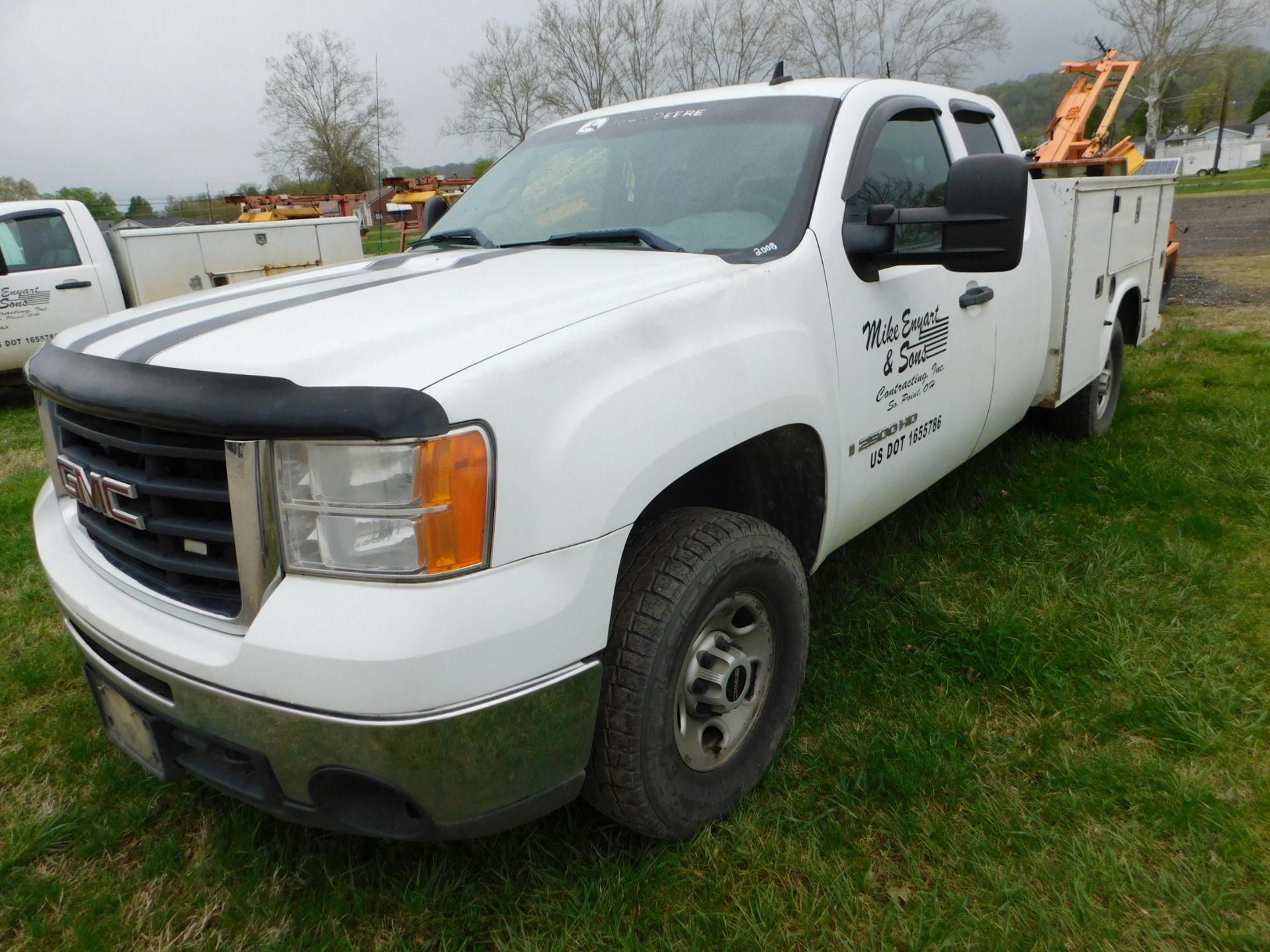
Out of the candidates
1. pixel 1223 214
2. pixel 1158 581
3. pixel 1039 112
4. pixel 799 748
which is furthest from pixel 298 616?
pixel 1039 112

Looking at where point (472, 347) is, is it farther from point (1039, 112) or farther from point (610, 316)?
point (1039, 112)

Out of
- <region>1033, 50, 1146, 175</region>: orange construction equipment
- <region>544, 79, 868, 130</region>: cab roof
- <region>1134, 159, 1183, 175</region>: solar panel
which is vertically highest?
<region>1033, 50, 1146, 175</region>: orange construction equipment

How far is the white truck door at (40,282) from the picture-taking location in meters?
7.73

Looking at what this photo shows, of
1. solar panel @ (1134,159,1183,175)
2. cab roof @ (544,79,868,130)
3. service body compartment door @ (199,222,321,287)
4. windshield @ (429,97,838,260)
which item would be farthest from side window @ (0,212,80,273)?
solar panel @ (1134,159,1183,175)

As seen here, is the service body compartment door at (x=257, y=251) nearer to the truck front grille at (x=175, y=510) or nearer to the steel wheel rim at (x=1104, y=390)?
the steel wheel rim at (x=1104, y=390)

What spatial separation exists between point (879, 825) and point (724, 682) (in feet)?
1.91

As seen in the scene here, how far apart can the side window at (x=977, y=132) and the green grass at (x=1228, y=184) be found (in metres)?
32.7

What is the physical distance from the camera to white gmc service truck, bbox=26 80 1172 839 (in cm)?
160

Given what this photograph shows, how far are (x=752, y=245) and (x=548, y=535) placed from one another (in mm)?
1198

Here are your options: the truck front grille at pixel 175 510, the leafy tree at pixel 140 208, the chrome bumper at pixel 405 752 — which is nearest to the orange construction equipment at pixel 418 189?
the leafy tree at pixel 140 208

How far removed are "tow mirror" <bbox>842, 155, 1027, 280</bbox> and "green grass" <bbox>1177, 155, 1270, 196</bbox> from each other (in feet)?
113

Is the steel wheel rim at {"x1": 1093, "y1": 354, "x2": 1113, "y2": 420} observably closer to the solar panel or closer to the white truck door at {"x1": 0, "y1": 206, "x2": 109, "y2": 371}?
the solar panel

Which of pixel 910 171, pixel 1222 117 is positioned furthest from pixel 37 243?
pixel 1222 117

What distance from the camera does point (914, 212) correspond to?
2537 millimetres
